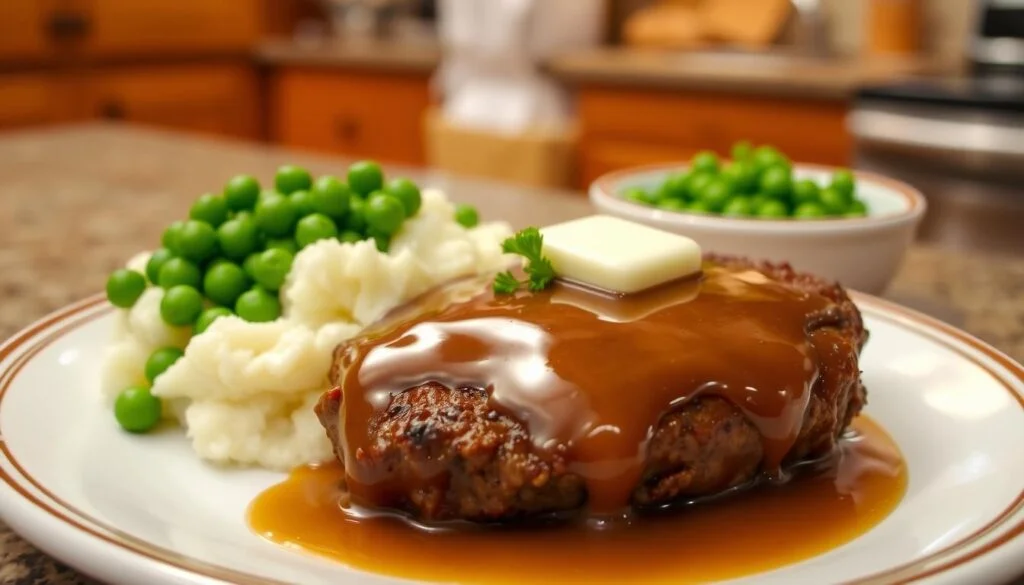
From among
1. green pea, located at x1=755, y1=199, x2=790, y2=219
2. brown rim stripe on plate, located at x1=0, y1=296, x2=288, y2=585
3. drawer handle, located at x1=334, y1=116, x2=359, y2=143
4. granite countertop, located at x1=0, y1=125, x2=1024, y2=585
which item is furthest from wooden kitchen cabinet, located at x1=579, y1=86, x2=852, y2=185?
brown rim stripe on plate, located at x1=0, y1=296, x2=288, y2=585

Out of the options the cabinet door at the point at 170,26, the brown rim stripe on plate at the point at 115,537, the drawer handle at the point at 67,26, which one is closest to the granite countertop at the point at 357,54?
the cabinet door at the point at 170,26

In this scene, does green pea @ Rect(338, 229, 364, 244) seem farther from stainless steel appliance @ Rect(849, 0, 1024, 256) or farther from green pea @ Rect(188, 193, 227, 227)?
stainless steel appliance @ Rect(849, 0, 1024, 256)

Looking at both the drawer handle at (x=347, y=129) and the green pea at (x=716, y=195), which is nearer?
the green pea at (x=716, y=195)

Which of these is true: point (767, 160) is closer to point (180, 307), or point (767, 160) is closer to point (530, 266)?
point (530, 266)

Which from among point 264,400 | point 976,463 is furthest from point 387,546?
point 976,463

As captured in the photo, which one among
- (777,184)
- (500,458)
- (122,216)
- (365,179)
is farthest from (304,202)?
(122,216)

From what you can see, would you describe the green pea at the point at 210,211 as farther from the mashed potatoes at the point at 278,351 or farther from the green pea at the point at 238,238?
the mashed potatoes at the point at 278,351
